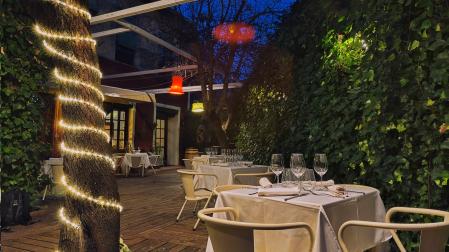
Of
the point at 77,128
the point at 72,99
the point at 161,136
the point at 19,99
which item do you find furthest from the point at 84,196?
the point at 161,136

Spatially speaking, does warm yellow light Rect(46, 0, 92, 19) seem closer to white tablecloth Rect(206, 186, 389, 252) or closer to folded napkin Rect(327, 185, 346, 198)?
white tablecloth Rect(206, 186, 389, 252)

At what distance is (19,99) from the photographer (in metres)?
4.11

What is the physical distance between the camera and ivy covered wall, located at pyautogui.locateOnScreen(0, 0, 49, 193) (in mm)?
3982

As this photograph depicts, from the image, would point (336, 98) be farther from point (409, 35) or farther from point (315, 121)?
point (409, 35)

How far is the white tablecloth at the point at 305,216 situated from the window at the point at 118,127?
9799 millimetres

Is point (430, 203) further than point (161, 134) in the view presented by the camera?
No

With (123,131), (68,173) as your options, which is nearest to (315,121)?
(68,173)

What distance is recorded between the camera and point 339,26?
3783 mm

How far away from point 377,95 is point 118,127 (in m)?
10.2

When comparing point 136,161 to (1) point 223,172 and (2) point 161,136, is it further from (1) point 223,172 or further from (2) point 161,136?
(1) point 223,172

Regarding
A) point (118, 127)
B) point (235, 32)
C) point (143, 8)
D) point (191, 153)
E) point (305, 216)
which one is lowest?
point (305, 216)

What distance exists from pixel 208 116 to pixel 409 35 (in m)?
5.45

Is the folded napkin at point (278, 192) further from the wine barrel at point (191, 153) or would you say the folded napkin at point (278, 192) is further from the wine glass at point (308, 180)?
the wine barrel at point (191, 153)

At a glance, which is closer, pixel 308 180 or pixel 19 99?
pixel 308 180
